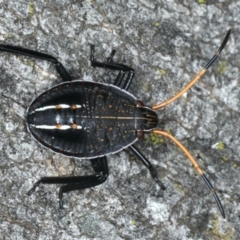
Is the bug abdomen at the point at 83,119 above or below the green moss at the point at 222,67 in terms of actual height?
below

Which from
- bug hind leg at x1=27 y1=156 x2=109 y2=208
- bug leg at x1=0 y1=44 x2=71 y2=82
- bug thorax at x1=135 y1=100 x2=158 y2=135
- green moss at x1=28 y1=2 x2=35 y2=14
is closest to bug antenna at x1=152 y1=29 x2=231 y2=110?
bug thorax at x1=135 y1=100 x2=158 y2=135

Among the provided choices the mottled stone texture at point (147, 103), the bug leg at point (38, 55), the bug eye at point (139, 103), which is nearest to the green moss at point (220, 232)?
the mottled stone texture at point (147, 103)

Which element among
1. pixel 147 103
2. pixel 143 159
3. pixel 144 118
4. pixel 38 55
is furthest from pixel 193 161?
pixel 38 55

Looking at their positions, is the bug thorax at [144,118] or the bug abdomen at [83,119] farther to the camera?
the bug thorax at [144,118]

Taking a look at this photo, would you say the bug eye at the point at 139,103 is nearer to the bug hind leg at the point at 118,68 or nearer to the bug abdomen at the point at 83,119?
the bug abdomen at the point at 83,119

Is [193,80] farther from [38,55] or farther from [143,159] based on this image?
[38,55]

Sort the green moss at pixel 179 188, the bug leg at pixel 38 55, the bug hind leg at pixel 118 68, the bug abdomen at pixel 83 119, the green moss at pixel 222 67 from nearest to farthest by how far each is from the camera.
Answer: the bug abdomen at pixel 83 119 → the bug leg at pixel 38 55 → the bug hind leg at pixel 118 68 → the green moss at pixel 179 188 → the green moss at pixel 222 67
